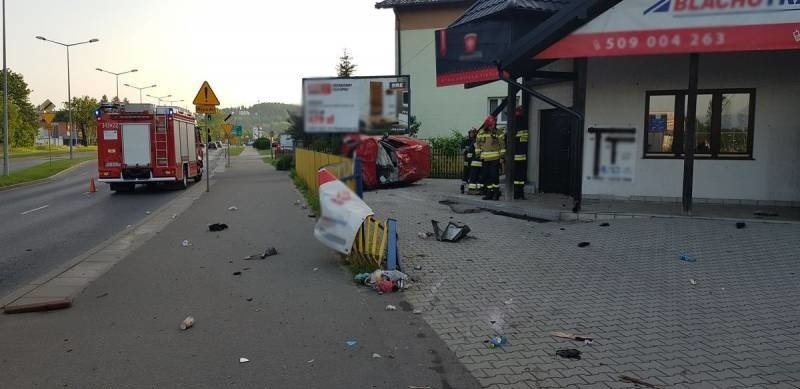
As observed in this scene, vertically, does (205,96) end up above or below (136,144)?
above

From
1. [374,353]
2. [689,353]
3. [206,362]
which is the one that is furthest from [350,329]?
[689,353]

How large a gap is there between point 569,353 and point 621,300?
184 cm

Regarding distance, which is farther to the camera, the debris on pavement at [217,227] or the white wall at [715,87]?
the debris on pavement at [217,227]

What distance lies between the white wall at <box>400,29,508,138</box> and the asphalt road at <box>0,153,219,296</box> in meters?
13.5

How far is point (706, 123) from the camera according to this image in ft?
39.3

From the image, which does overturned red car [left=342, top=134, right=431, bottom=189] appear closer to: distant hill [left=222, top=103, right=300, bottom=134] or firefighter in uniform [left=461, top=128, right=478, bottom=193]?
firefighter in uniform [left=461, top=128, right=478, bottom=193]

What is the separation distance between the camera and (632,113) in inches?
485

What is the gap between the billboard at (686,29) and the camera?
9.58 m

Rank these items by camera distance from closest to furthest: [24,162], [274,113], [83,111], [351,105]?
[351,105] < [274,113] < [24,162] < [83,111]

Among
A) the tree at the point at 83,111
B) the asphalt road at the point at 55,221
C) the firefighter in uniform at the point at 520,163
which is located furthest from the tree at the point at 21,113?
the firefighter in uniform at the point at 520,163

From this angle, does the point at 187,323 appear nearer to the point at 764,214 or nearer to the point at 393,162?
the point at 764,214

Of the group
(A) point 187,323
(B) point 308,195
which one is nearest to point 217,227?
(B) point 308,195

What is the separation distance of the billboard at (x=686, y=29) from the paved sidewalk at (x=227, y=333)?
5.99 meters

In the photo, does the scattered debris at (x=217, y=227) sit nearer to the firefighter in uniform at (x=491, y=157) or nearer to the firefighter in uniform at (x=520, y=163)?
the firefighter in uniform at (x=491, y=157)
